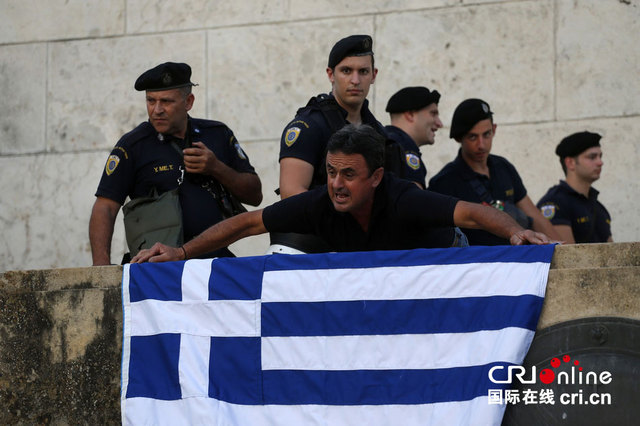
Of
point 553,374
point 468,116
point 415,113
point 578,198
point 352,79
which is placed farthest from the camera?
point 578,198

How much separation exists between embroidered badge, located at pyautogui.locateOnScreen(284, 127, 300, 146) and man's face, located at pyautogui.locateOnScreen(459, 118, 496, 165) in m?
1.37

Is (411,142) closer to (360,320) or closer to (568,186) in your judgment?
(568,186)

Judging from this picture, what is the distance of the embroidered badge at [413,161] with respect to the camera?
5.91 m

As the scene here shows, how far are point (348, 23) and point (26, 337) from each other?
3807mm

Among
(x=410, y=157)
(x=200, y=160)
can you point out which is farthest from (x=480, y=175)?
(x=200, y=160)

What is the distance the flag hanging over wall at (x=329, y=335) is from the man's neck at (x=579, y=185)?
279cm

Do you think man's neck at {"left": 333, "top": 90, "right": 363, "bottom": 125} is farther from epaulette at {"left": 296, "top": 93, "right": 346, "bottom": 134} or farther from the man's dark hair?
the man's dark hair

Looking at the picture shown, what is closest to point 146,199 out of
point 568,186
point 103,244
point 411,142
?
point 103,244

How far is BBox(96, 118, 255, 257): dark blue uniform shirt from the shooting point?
5848mm

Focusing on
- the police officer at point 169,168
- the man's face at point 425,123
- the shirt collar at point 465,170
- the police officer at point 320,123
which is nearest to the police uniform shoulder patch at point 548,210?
the shirt collar at point 465,170

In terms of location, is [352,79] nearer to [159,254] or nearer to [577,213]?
[159,254]

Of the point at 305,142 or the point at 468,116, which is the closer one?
the point at 305,142

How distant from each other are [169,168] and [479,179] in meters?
1.79

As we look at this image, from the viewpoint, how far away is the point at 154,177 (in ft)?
19.3
